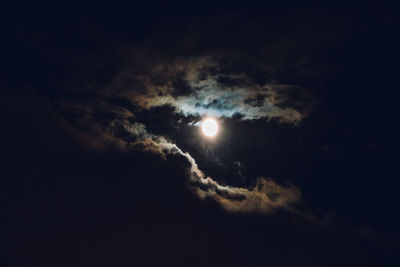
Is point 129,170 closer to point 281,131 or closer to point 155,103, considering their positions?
point 155,103

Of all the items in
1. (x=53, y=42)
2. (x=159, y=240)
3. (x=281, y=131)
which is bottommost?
(x=159, y=240)

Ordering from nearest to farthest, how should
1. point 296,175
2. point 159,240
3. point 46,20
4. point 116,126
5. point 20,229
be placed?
point 20,229 → point 159,240 → point 46,20 → point 116,126 → point 296,175

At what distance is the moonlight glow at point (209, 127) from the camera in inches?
175

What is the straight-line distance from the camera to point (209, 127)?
4473 mm

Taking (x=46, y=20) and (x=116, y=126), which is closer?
(x=46, y=20)

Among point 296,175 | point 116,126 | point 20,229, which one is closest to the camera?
point 20,229

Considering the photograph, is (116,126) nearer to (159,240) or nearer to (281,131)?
(159,240)

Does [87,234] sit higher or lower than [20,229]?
higher

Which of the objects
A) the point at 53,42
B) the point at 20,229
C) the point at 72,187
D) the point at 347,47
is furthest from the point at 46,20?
the point at 347,47

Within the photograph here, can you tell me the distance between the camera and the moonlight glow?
14.6ft

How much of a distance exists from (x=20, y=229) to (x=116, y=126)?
181cm

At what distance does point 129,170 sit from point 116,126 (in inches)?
33.8

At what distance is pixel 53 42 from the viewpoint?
3.23 metres

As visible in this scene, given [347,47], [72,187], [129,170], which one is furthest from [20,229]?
[347,47]
